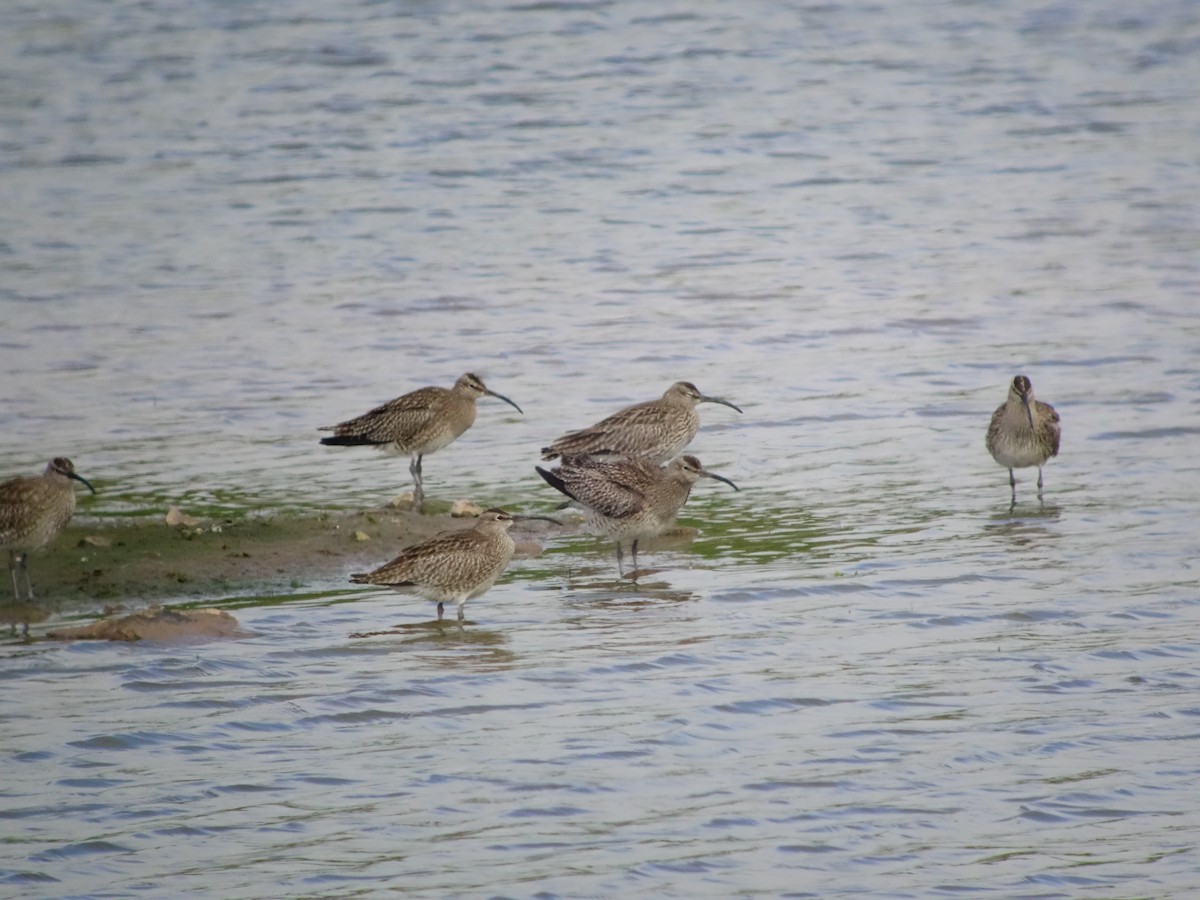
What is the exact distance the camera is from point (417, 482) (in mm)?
13148

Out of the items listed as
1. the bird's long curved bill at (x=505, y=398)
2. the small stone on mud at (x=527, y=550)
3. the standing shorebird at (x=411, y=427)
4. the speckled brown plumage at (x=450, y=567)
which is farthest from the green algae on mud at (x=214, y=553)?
the bird's long curved bill at (x=505, y=398)

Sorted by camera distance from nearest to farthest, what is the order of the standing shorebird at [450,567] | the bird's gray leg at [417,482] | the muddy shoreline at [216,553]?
the standing shorebird at [450,567] → the muddy shoreline at [216,553] → the bird's gray leg at [417,482]

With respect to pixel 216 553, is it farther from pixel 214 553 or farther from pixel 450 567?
pixel 450 567

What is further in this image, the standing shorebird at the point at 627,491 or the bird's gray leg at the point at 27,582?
the standing shorebird at the point at 627,491

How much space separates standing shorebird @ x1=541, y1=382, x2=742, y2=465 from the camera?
13508 millimetres

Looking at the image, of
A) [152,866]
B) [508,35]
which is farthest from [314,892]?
[508,35]

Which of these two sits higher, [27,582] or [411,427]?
[411,427]

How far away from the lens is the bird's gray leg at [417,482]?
42.5 ft

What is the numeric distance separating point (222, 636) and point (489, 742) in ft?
7.07

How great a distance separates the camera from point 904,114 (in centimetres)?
3012

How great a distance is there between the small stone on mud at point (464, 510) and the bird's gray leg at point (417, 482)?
0.98 feet

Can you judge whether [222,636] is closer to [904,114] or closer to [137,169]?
[137,169]

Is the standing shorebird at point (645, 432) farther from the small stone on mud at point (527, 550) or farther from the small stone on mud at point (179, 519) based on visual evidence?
the small stone on mud at point (179, 519)

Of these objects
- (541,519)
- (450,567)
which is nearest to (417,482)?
(541,519)
